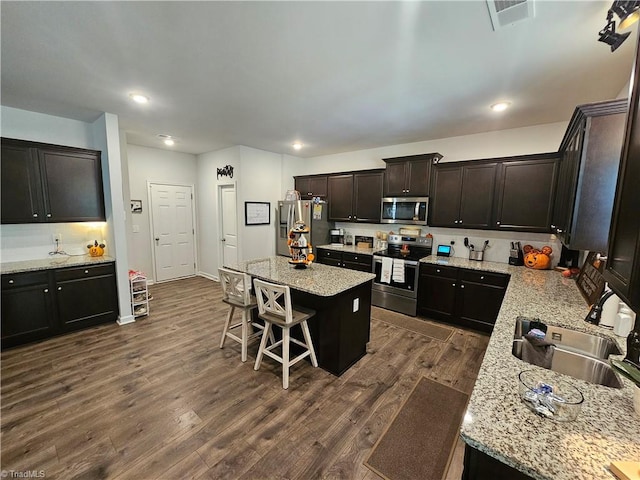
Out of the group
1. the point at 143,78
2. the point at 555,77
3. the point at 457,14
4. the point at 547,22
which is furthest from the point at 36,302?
the point at 555,77

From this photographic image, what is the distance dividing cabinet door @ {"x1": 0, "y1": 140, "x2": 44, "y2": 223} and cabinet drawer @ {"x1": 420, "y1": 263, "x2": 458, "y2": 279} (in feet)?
16.9

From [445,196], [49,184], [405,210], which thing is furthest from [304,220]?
[49,184]

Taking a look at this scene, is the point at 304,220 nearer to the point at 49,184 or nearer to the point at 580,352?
the point at 49,184

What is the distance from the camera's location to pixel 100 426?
6.41 ft

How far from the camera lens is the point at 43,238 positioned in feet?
11.5

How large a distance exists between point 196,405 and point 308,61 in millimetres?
2970

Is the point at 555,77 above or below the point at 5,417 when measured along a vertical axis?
above

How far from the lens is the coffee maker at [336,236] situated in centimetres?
540

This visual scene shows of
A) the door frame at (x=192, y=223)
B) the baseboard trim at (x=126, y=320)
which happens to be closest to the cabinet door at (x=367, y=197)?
the door frame at (x=192, y=223)

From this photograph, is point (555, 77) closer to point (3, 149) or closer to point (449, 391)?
point (449, 391)

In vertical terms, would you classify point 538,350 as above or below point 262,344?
above

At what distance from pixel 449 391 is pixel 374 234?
3108 mm

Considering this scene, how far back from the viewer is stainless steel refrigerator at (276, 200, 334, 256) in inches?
201

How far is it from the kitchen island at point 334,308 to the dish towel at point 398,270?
1.31 m
